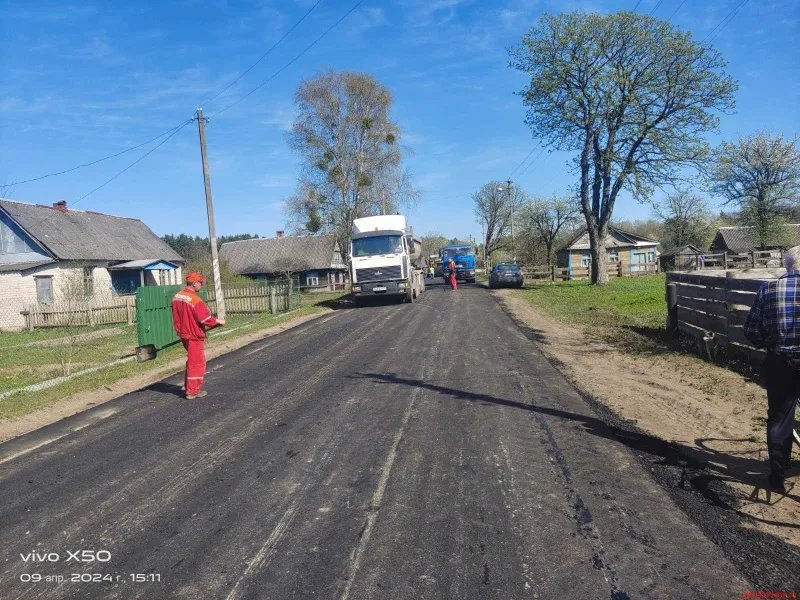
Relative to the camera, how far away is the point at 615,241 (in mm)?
62312

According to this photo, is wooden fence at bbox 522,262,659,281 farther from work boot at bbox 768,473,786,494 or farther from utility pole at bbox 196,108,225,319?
work boot at bbox 768,473,786,494

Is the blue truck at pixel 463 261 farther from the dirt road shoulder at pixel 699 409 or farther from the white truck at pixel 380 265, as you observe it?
the dirt road shoulder at pixel 699 409

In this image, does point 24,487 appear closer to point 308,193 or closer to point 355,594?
point 355,594

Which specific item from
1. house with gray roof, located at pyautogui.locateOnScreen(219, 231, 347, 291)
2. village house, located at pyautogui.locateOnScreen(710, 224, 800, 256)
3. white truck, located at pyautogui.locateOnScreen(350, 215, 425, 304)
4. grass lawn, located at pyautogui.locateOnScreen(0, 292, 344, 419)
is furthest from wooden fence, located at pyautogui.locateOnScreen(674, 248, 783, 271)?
house with gray roof, located at pyautogui.locateOnScreen(219, 231, 347, 291)

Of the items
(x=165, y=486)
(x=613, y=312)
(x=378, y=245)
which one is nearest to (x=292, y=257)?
(x=378, y=245)

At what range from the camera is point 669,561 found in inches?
137

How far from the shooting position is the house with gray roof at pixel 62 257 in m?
32.0

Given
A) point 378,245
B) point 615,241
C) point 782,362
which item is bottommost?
point 782,362

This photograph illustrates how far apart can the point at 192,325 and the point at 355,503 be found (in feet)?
16.4

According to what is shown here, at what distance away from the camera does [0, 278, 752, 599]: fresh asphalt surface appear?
343cm

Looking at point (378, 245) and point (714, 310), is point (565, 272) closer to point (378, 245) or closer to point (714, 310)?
point (378, 245)

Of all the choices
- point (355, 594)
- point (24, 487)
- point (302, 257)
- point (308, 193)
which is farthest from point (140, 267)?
point (355, 594)

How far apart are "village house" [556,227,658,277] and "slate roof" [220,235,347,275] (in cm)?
2440

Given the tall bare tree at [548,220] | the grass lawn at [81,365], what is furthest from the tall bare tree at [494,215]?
the grass lawn at [81,365]
